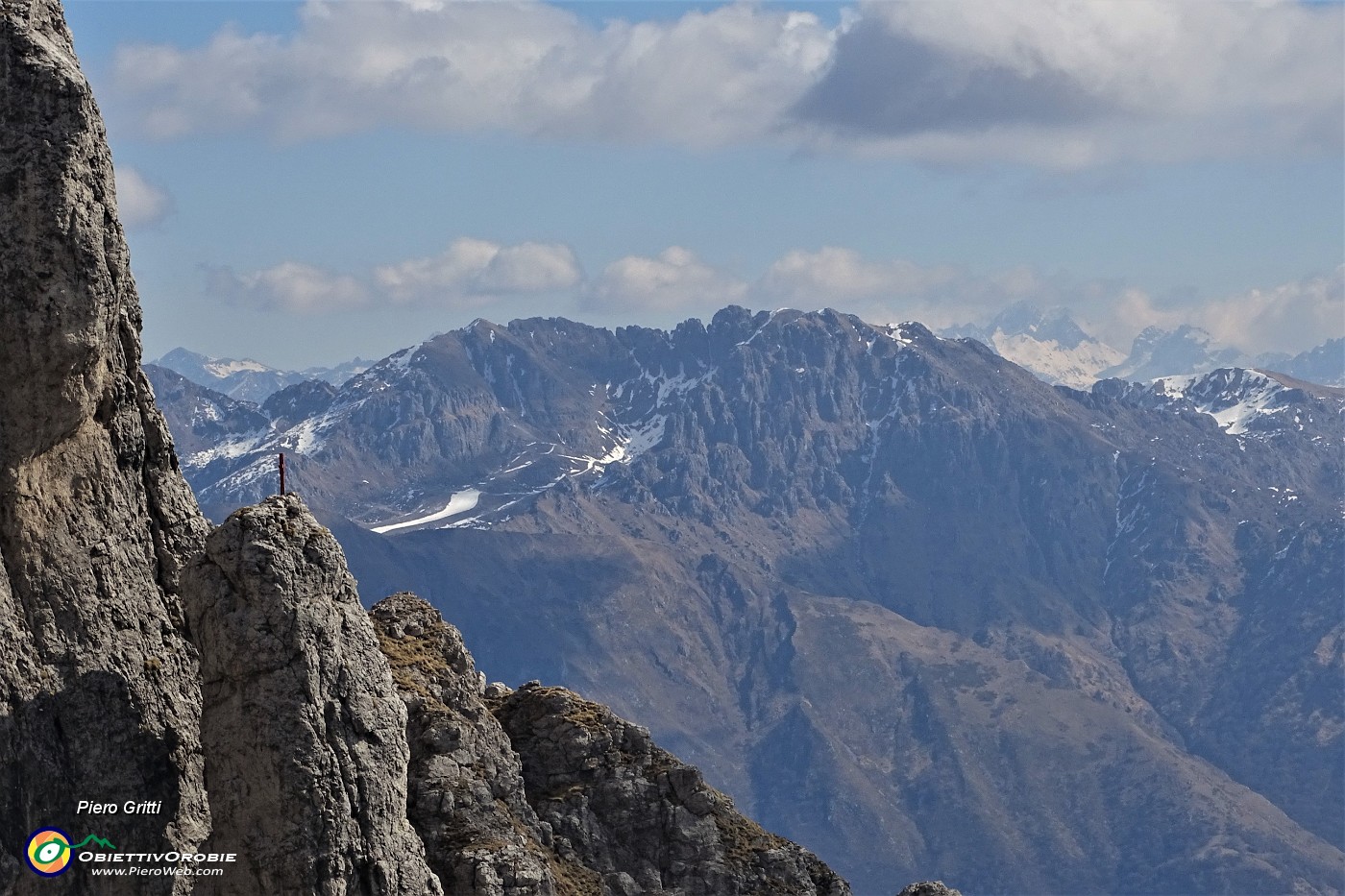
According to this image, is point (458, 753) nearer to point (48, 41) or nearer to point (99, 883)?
point (99, 883)

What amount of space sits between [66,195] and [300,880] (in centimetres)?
1938

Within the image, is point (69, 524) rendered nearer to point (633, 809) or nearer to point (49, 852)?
point (49, 852)

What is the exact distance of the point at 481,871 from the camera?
62531 mm

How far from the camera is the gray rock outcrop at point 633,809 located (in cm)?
7606

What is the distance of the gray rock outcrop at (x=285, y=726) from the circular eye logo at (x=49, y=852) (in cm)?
366

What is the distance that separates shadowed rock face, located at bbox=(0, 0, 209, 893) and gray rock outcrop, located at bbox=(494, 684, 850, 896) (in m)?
23.9

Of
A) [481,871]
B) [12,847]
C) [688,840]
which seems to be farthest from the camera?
[688,840]

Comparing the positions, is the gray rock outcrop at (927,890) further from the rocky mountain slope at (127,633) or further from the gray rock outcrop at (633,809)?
the rocky mountain slope at (127,633)

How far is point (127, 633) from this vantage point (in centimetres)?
5397

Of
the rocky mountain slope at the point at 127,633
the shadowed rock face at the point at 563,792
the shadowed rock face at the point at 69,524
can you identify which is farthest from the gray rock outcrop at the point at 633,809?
the shadowed rock face at the point at 69,524

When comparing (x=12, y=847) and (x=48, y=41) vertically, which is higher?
(x=48, y=41)

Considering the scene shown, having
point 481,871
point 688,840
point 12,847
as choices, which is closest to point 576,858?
point 688,840

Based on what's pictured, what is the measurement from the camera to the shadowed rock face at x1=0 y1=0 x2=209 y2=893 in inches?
2007

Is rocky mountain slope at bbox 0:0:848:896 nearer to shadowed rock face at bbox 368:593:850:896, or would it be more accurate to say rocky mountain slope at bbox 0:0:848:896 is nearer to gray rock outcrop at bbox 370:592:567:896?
gray rock outcrop at bbox 370:592:567:896
